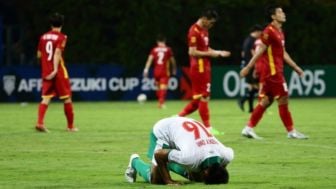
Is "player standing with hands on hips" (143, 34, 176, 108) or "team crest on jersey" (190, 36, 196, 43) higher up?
"team crest on jersey" (190, 36, 196, 43)

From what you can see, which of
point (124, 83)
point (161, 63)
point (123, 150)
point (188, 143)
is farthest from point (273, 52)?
point (124, 83)

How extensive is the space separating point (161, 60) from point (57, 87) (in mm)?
13158

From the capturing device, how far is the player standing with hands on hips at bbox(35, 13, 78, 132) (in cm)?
2258

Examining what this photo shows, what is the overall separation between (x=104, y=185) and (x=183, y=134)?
1135mm

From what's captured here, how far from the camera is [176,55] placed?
41.0 meters

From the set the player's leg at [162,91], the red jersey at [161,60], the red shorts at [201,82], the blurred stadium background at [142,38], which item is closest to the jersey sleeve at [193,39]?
the red shorts at [201,82]

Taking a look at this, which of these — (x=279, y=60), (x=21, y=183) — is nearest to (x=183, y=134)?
(x=21, y=183)

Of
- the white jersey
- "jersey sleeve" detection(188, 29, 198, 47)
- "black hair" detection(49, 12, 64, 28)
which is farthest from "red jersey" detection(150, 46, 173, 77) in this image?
the white jersey

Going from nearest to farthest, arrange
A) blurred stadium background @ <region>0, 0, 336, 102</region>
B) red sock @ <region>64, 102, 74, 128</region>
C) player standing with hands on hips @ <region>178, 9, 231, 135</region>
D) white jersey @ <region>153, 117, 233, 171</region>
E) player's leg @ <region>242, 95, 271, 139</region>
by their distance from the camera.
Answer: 1. white jersey @ <region>153, 117, 233, 171</region>
2. player's leg @ <region>242, 95, 271, 139</region>
3. player standing with hands on hips @ <region>178, 9, 231, 135</region>
4. red sock @ <region>64, 102, 74, 128</region>
5. blurred stadium background @ <region>0, 0, 336, 102</region>

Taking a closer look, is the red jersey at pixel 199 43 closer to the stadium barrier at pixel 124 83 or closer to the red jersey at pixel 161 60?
the red jersey at pixel 161 60

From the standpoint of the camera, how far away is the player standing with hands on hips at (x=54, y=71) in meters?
22.6

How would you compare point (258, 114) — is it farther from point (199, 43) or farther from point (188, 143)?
point (188, 143)

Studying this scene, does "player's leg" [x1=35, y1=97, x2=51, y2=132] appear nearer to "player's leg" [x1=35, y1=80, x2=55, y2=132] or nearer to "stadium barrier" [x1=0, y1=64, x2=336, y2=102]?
"player's leg" [x1=35, y1=80, x2=55, y2=132]

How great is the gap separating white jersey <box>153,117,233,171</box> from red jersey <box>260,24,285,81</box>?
7175 mm
